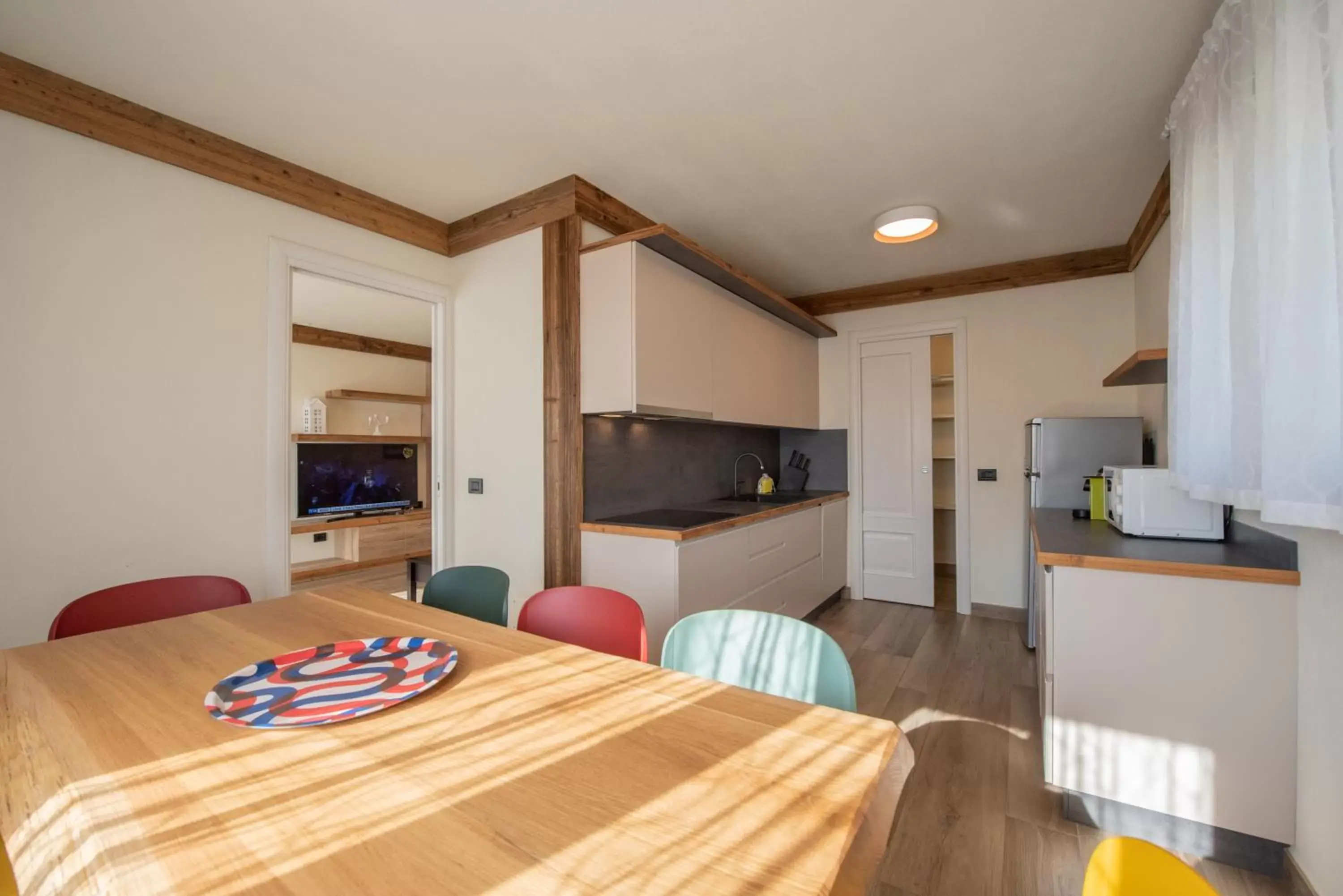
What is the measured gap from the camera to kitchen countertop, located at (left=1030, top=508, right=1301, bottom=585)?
5.16 ft

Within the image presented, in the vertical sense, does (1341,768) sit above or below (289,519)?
below

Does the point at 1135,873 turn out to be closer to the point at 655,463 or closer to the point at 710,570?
the point at 710,570

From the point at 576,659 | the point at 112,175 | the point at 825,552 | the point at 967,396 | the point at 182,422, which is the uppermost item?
the point at 112,175

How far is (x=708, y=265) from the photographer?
296 centimetres

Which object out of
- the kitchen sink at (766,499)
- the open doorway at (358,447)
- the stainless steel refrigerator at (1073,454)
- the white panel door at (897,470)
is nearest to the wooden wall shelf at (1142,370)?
Result: the stainless steel refrigerator at (1073,454)

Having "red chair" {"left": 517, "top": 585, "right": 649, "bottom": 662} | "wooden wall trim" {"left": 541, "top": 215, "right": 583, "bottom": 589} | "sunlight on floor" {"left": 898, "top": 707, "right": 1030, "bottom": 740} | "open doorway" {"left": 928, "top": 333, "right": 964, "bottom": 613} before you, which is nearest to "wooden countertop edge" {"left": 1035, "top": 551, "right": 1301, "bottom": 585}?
"sunlight on floor" {"left": 898, "top": 707, "right": 1030, "bottom": 740}

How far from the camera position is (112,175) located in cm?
204

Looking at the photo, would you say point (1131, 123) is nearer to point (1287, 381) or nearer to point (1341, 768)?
point (1287, 381)

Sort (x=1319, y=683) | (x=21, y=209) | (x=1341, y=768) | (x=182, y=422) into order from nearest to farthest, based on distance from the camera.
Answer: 1. (x=1341, y=768)
2. (x=1319, y=683)
3. (x=21, y=209)
4. (x=182, y=422)

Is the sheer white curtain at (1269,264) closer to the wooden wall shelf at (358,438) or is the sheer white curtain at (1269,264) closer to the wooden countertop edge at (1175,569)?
the wooden countertop edge at (1175,569)

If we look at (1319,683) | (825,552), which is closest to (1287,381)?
(1319,683)

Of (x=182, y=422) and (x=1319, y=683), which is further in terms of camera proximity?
(x=182, y=422)

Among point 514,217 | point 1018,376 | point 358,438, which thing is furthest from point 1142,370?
point 358,438

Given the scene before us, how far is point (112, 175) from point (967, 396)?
4814 millimetres
